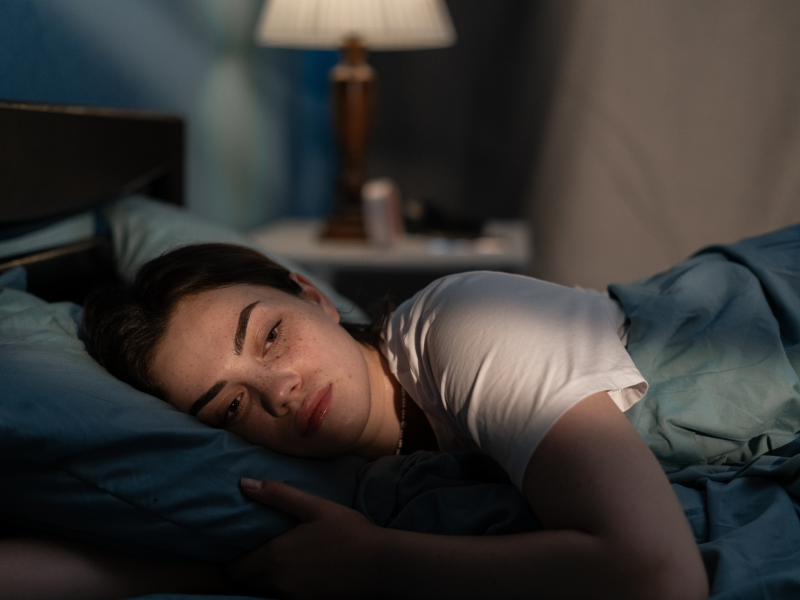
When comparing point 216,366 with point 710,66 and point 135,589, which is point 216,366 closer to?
point 135,589

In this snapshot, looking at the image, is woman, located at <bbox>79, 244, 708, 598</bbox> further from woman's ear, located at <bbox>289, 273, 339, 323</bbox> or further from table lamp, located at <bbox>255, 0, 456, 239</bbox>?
table lamp, located at <bbox>255, 0, 456, 239</bbox>

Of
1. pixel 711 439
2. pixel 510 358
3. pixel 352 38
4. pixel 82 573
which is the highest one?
pixel 352 38

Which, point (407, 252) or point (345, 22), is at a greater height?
point (345, 22)

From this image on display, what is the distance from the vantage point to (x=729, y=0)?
6.05ft

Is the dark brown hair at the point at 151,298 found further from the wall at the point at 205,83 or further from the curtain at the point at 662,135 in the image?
the curtain at the point at 662,135

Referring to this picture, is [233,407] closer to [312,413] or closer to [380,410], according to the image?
[312,413]

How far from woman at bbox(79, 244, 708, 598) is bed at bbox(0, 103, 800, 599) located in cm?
5

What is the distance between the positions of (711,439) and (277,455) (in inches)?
19.5

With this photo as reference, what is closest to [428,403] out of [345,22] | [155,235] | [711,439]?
[711,439]

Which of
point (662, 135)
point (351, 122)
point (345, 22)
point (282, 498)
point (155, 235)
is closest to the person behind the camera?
point (282, 498)

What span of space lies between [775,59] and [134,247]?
5.28 feet

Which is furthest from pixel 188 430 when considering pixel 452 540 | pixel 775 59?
pixel 775 59

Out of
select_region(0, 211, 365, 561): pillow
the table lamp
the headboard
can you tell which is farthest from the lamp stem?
select_region(0, 211, 365, 561): pillow

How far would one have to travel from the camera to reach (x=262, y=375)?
75cm
